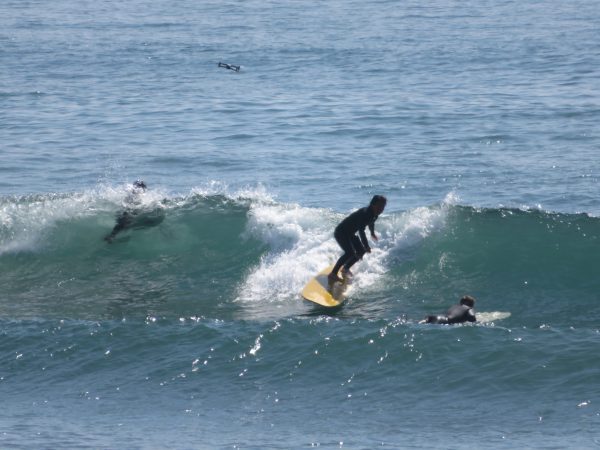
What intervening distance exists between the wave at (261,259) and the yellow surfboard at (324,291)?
0.26 metres

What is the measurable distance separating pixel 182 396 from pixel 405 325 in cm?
342

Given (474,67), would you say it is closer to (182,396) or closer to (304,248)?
(304,248)

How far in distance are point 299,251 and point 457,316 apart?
4.60m

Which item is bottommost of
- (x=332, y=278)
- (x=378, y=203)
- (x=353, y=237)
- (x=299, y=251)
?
(x=299, y=251)

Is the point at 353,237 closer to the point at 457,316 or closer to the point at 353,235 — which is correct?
the point at 353,235

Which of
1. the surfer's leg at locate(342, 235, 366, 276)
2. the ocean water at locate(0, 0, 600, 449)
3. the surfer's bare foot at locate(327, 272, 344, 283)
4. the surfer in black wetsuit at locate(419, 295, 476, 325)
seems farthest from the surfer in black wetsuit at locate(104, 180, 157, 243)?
the surfer in black wetsuit at locate(419, 295, 476, 325)

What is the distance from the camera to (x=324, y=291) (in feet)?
55.4

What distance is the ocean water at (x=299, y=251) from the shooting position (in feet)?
41.3

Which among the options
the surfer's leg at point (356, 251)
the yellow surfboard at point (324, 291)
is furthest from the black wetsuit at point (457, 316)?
the surfer's leg at point (356, 251)

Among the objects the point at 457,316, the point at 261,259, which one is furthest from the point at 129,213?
the point at 457,316

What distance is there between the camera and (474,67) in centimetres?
3803

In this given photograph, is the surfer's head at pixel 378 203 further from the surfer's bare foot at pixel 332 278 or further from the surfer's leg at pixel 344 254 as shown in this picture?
the surfer's bare foot at pixel 332 278

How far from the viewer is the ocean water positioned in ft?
41.3

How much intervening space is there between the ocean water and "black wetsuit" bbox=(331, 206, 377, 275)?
0.76m
